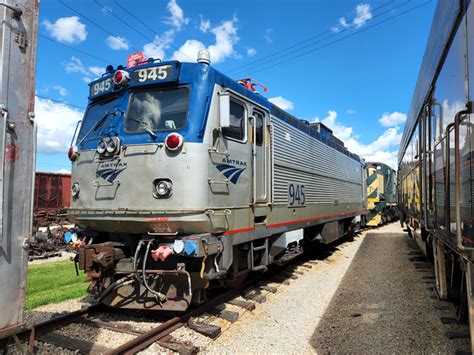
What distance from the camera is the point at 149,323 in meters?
5.04

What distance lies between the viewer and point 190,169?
4598 millimetres

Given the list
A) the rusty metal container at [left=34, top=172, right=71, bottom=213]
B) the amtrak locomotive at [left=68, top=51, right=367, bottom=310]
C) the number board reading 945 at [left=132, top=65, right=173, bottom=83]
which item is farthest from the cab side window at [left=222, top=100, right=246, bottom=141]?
the rusty metal container at [left=34, top=172, right=71, bottom=213]

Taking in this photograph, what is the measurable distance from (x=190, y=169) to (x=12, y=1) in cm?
249

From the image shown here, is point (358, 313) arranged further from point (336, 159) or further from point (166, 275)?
point (336, 159)

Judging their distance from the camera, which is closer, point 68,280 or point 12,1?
point 12,1

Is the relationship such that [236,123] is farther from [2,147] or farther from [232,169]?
[2,147]

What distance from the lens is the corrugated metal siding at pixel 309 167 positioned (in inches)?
269

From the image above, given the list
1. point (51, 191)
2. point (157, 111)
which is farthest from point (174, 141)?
point (51, 191)

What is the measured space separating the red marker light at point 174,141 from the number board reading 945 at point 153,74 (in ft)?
3.04

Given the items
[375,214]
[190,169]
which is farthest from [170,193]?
[375,214]

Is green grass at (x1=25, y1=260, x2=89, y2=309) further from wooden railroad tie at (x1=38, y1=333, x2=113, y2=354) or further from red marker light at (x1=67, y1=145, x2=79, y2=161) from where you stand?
red marker light at (x1=67, y1=145, x2=79, y2=161)

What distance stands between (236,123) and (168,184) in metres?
1.55

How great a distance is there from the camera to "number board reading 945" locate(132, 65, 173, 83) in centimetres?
504

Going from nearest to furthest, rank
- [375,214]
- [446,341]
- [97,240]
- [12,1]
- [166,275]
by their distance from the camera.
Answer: [12,1], [446,341], [166,275], [97,240], [375,214]
